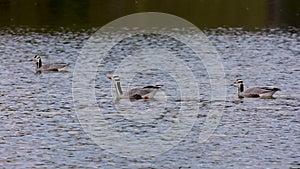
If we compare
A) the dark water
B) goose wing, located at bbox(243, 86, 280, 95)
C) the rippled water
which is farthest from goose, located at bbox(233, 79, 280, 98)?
the dark water

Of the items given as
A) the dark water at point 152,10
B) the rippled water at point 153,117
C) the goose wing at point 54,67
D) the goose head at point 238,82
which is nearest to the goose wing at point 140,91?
the rippled water at point 153,117

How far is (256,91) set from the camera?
36.3m

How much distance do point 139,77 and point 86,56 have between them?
8592 millimetres

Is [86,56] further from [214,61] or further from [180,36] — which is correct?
[180,36]

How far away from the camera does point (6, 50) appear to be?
53.2 m

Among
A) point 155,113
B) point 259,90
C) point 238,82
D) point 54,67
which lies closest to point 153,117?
point 155,113

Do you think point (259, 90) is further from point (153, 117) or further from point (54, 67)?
point (54, 67)

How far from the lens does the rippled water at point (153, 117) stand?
25.4 metres

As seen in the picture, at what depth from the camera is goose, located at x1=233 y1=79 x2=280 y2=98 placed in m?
35.9

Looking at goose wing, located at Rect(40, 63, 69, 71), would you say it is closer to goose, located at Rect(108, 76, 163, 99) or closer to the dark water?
goose, located at Rect(108, 76, 163, 99)

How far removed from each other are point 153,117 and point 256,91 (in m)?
6.08

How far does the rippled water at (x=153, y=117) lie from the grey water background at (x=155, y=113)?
0.03 metres

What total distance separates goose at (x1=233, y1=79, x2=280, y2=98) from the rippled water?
13.7 inches

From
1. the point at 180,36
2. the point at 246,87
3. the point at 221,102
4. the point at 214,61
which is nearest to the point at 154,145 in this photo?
the point at 221,102
